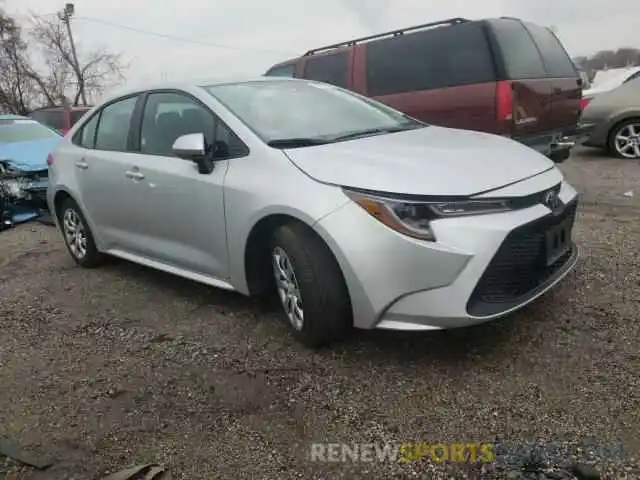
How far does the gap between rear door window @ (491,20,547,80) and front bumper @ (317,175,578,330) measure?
363cm

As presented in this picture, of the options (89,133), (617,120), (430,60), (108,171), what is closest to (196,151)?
(108,171)

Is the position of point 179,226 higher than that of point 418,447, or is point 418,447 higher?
point 179,226

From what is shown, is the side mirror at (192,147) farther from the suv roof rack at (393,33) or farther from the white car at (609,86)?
the white car at (609,86)

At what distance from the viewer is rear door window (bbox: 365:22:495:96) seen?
630 cm

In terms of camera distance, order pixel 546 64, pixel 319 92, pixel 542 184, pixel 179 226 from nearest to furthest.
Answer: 1. pixel 542 184
2. pixel 179 226
3. pixel 319 92
4. pixel 546 64

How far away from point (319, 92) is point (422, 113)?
110 inches

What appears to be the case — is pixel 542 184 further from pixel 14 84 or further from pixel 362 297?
pixel 14 84

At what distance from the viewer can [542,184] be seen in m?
3.14

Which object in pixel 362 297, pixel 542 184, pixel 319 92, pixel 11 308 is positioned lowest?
pixel 11 308

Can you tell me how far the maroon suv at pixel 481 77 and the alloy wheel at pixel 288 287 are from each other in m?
3.41

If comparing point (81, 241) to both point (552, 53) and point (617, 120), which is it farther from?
point (617, 120)

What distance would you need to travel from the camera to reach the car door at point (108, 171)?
176 inches

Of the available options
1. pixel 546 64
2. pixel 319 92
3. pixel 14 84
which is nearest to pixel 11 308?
pixel 319 92

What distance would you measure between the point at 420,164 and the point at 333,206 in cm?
48
